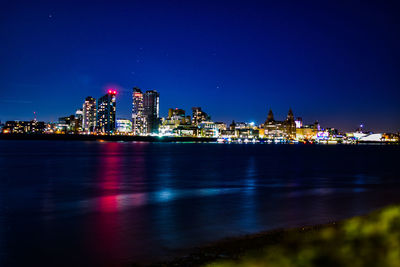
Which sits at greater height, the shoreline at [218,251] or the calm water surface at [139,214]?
the shoreline at [218,251]

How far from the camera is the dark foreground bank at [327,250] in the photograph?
738 centimetres

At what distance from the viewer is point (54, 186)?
31062 mm

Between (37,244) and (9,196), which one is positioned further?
(9,196)

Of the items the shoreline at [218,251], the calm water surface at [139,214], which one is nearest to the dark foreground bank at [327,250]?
the shoreline at [218,251]

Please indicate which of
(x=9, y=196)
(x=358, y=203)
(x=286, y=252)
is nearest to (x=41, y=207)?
(x=9, y=196)

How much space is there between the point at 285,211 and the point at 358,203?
6.06m

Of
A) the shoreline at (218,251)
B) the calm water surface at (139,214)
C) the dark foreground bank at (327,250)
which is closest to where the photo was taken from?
the dark foreground bank at (327,250)

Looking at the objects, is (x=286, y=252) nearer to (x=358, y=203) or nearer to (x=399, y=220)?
(x=399, y=220)

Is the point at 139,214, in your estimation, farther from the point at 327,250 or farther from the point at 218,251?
the point at 327,250

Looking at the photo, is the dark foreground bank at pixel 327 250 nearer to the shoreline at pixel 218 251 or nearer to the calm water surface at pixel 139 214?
the shoreline at pixel 218 251

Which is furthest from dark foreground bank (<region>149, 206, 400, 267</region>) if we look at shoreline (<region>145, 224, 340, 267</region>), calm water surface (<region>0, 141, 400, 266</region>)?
calm water surface (<region>0, 141, 400, 266</region>)

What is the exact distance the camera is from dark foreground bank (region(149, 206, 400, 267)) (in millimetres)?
7383

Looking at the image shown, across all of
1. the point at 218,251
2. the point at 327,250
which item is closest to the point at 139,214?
the point at 218,251

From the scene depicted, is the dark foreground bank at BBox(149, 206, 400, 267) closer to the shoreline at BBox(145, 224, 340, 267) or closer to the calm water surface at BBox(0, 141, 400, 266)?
the shoreline at BBox(145, 224, 340, 267)
